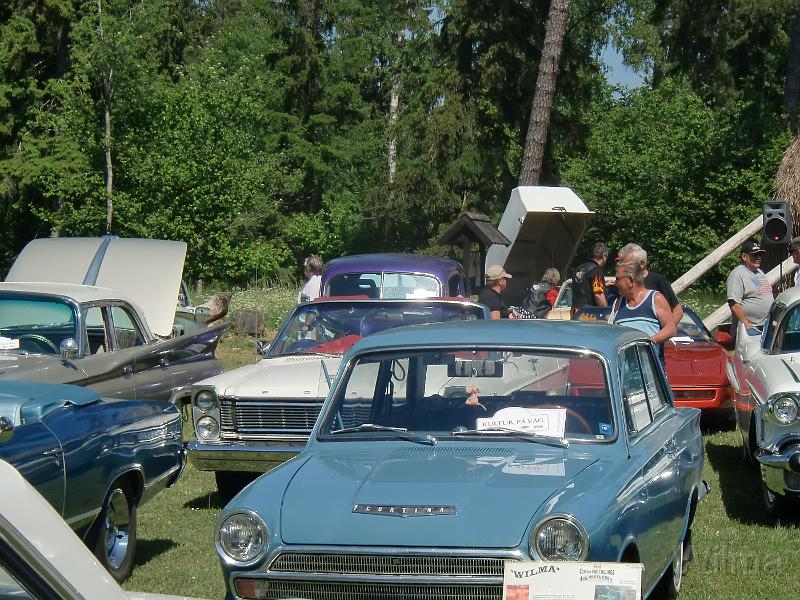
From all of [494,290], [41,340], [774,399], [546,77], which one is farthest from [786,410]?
[546,77]

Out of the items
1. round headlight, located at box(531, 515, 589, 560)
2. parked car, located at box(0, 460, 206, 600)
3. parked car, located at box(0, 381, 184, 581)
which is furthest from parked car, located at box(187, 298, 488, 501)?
parked car, located at box(0, 460, 206, 600)

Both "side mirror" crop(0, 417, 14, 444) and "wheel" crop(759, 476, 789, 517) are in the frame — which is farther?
"wheel" crop(759, 476, 789, 517)

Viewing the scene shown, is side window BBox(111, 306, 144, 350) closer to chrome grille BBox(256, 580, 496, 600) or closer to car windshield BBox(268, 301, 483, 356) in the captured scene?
car windshield BBox(268, 301, 483, 356)

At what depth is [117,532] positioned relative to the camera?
6.93 metres

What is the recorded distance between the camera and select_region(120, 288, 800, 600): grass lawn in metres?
6.76

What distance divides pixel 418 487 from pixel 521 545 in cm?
59

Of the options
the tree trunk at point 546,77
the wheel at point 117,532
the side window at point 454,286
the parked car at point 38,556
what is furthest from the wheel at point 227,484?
the tree trunk at point 546,77

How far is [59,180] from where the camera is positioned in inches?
1350

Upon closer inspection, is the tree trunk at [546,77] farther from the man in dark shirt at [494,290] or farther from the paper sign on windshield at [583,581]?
the paper sign on windshield at [583,581]

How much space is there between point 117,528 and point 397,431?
2137 millimetres

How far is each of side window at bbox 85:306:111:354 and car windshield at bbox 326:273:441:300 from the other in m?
3.80

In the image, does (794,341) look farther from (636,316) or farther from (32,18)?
(32,18)

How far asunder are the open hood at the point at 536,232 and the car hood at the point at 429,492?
16291mm

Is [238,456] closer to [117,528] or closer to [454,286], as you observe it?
[117,528]
